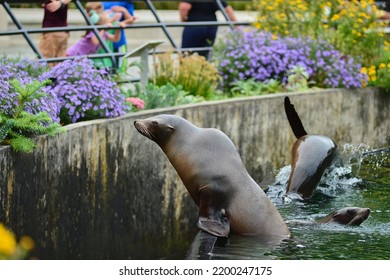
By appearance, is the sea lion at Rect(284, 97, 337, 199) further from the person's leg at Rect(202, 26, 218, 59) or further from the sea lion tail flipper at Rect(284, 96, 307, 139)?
the person's leg at Rect(202, 26, 218, 59)

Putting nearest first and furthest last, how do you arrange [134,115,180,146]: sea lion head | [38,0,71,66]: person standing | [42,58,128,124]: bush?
[134,115,180,146]: sea lion head, [42,58,128,124]: bush, [38,0,71,66]: person standing

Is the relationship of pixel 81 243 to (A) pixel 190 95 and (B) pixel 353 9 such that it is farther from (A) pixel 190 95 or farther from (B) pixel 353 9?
(B) pixel 353 9

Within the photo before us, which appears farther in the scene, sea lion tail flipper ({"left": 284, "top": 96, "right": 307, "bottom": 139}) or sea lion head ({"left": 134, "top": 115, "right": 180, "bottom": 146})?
sea lion tail flipper ({"left": 284, "top": 96, "right": 307, "bottom": 139})

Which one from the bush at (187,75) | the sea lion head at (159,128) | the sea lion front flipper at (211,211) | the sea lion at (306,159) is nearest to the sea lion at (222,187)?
the sea lion front flipper at (211,211)

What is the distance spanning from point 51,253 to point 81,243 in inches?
19.3

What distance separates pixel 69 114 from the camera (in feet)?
31.4

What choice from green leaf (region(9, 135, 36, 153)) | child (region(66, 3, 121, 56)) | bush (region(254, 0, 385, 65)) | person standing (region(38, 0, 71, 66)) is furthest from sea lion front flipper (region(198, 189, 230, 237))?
bush (region(254, 0, 385, 65))

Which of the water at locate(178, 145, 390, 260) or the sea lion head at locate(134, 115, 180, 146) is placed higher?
the sea lion head at locate(134, 115, 180, 146)

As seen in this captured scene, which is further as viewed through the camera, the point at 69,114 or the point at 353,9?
the point at 353,9

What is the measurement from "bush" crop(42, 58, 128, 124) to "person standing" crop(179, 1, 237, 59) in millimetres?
4852

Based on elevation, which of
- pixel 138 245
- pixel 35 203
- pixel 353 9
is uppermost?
pixel 353 9

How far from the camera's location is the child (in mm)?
13109

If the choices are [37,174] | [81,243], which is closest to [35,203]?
[37,174]

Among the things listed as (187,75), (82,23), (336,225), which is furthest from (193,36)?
(82,23)
